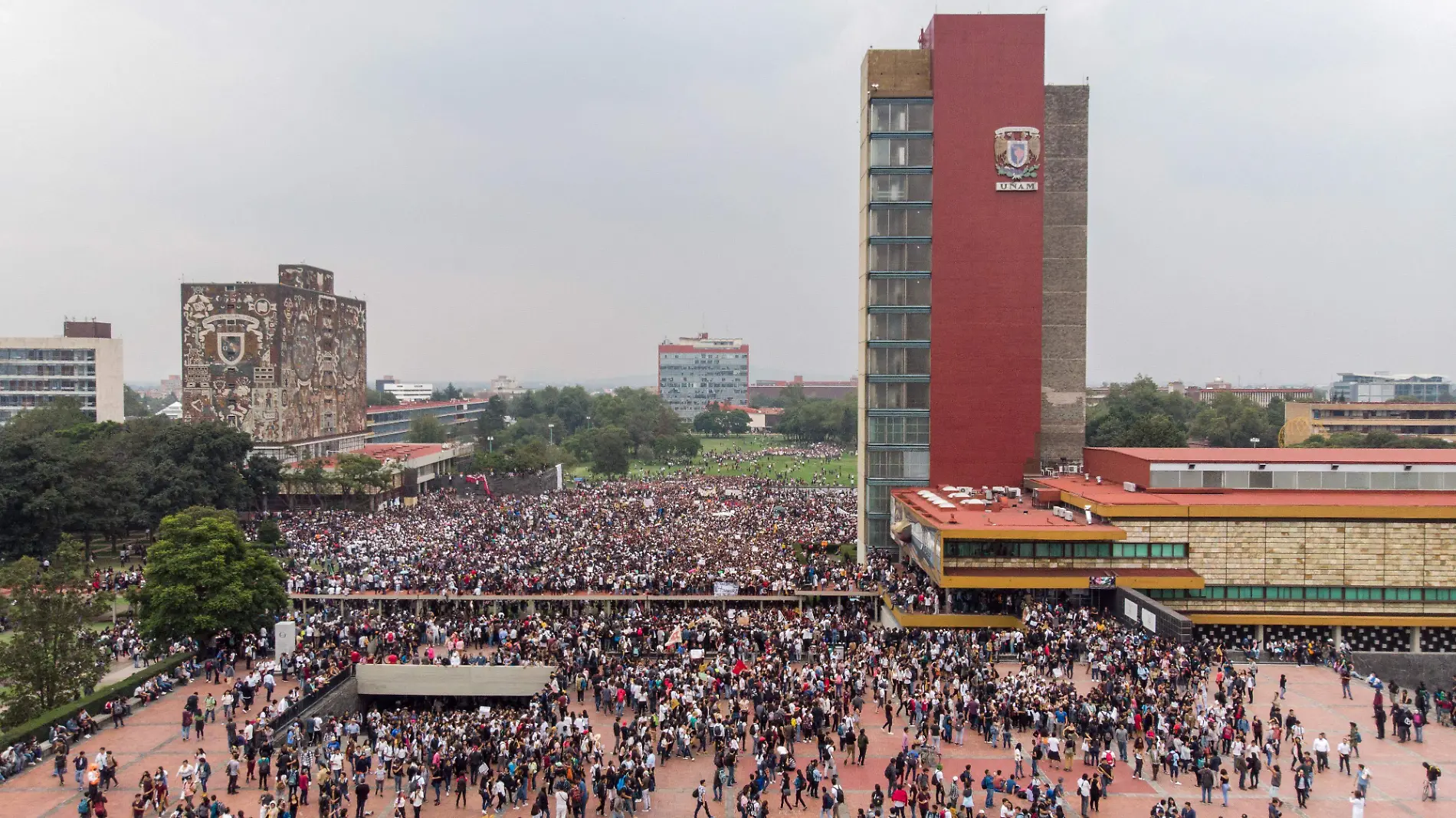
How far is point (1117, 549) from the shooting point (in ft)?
125

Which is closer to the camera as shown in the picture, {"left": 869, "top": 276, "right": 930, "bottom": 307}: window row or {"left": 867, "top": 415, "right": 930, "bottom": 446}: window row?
{"left": 869, "top": 276, "right": 930, "bottom": 307}: window row

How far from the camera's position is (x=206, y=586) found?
34562 mm

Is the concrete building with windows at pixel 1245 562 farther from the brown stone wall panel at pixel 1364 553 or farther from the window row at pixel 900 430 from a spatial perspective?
the window row at pixel 900 430

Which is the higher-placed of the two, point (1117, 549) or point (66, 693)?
point (1117, 549)

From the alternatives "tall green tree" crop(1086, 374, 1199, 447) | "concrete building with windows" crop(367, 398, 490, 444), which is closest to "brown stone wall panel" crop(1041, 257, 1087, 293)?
"tall green tree" crop(1086, 374, 1199, 447)

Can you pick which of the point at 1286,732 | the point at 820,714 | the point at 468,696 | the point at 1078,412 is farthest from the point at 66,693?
the point at 1078,412

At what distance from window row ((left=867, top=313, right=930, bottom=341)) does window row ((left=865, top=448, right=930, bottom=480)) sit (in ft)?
18.5

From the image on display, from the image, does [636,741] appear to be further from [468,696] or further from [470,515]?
[470,515]

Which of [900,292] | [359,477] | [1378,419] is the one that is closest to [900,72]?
[900,292]

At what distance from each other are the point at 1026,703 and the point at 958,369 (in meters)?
26.7

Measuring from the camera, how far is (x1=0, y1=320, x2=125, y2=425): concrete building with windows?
97750 mm

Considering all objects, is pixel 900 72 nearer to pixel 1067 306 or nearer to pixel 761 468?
pixel 1067 306

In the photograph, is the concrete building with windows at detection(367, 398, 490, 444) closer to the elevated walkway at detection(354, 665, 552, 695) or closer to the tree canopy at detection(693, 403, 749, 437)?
the tree canopy at detection(693, 403, 749, 437)

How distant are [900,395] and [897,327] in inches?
132
